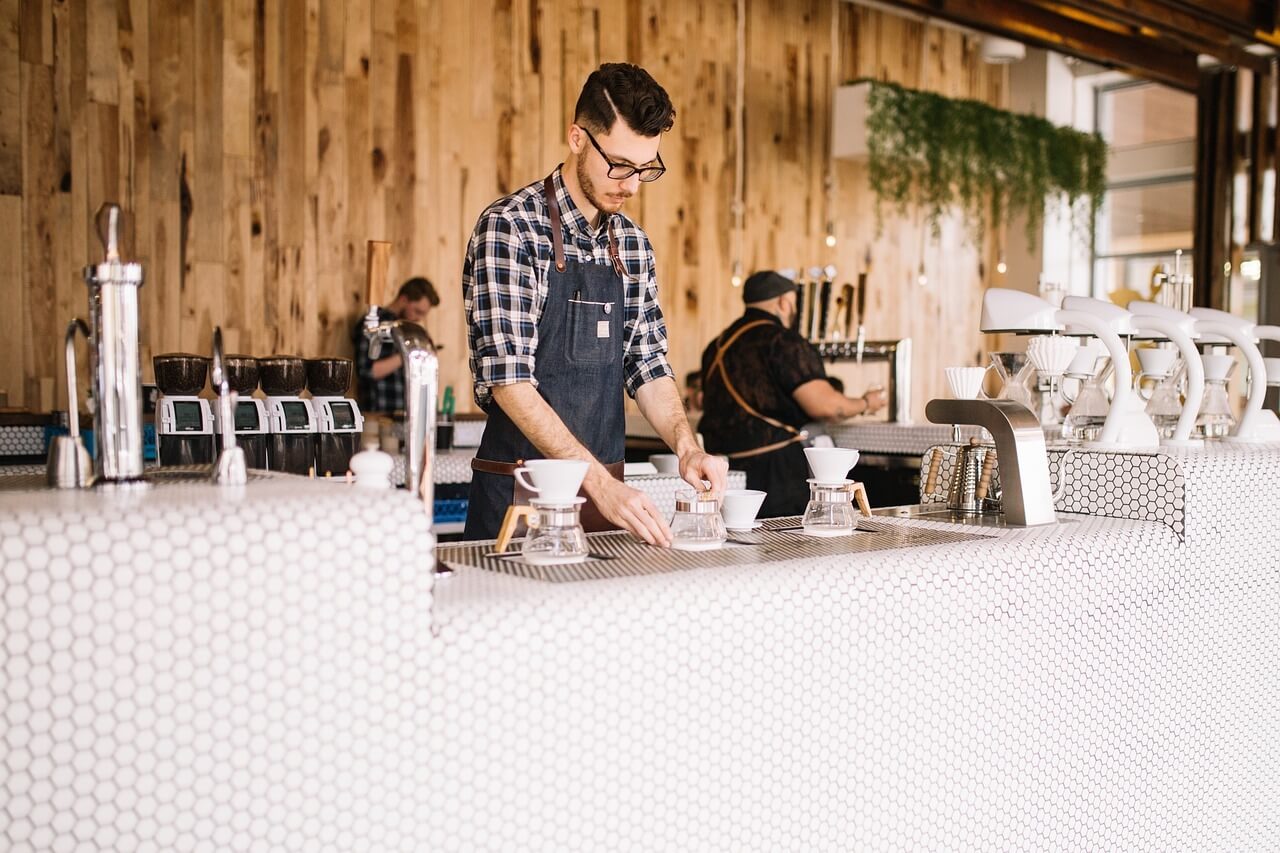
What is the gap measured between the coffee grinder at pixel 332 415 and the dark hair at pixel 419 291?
2.77 metres

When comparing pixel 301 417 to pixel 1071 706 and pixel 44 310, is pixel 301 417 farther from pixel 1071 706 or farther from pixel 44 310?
pixel 44 310

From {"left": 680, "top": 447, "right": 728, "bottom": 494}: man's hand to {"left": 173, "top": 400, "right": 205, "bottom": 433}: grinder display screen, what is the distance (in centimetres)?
115

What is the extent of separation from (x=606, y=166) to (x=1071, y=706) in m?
1.29

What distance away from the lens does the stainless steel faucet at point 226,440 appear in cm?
151

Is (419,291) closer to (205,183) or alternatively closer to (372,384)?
(372,384)

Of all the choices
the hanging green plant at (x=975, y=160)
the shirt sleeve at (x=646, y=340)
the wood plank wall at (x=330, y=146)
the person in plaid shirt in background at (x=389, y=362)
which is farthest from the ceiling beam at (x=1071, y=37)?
the shirt sleeve at (x=646, y=340)

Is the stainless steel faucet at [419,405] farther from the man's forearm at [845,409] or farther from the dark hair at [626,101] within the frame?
the man's forearm at [845,409]

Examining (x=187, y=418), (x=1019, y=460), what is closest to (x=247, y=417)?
(x=187, y=418)

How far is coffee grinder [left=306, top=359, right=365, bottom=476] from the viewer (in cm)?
283

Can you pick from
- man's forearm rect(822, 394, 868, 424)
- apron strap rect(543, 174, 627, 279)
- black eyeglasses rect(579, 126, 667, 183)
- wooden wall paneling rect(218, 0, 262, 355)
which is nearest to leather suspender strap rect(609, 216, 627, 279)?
apron strap rect(543, 174, 627, 279)

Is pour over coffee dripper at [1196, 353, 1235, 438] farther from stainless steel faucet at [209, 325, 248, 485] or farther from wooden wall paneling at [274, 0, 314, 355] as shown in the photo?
wooden wall paneling at [274, 0, 314, 355]

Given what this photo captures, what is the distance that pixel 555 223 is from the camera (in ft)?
7.99

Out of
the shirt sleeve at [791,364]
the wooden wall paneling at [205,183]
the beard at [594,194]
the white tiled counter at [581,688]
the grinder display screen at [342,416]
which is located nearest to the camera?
the white tiled counter at [581,688]

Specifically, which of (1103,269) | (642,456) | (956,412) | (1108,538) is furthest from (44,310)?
(1103,269)
